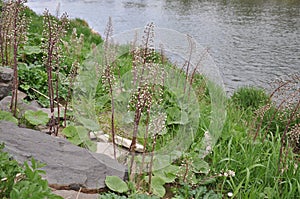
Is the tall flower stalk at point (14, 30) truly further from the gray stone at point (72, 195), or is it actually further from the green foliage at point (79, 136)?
the gray stone at point (72, 195)

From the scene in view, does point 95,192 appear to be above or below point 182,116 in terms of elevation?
below

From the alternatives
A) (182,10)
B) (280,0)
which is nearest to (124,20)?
(182,10)

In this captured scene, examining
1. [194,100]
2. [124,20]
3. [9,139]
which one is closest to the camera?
[9,139]

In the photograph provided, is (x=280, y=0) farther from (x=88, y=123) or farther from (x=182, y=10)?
(x=88, y=123)

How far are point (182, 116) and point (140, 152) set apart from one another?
52 cm

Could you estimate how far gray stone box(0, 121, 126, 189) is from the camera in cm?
220

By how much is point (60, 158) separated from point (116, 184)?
1.24ft

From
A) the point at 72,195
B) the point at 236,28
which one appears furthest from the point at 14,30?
→ the point at 236,28

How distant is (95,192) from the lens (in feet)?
7.59

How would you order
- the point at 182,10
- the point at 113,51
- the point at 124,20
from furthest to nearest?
1. the point at 182,10
2. the point at 124,20
3. the point at 113,51

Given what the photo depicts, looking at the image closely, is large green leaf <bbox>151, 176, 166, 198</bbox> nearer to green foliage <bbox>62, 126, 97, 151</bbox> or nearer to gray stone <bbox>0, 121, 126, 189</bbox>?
gray stone <bbox>0, 121, 126, 189</bbox>

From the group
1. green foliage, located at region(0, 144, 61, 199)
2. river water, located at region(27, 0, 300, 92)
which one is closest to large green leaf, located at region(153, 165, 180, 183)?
green foliage, located at region(0, 144, 61, 199)

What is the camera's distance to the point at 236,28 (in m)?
11.5

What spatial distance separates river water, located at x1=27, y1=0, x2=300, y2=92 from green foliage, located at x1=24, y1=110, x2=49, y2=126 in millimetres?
1948
